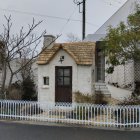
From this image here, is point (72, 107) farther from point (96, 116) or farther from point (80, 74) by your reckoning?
point (80, 74)

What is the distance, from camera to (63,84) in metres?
19.3

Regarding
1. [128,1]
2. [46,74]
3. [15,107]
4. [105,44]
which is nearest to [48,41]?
[46,74]

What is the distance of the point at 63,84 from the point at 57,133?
6.29m

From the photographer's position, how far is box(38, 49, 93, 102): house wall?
743 inches

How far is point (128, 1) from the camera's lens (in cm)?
2562

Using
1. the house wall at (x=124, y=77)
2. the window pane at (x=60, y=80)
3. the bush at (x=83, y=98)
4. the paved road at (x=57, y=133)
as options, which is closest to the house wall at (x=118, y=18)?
the house wall at (x=124, y=77)

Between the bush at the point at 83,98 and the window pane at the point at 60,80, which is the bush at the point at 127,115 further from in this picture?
the window pane at the point at 60,80

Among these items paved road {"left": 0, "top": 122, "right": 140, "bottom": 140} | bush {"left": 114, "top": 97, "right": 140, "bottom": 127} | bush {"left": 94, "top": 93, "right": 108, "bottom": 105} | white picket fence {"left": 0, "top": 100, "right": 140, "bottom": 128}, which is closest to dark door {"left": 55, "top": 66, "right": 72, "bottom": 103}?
bush {"left": 94, "top": 93, "right": 108, "bottom": 105}

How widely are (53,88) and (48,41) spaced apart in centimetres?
275

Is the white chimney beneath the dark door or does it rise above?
above

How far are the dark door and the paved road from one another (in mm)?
4425

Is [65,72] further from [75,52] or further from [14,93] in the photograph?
[14,93]

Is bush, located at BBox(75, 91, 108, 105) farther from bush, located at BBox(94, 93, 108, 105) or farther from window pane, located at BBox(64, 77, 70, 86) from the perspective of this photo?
window pane, located at BBox(64, 77, 70, 86)

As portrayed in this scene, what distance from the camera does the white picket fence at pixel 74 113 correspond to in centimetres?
1463
